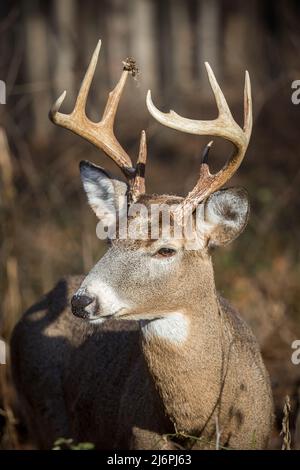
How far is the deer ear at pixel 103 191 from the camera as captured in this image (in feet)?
16.5

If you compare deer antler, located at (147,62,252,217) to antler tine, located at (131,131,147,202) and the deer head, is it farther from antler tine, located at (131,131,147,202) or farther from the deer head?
antler tine, located at (131,131,147,202)

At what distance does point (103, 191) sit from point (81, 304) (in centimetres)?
106

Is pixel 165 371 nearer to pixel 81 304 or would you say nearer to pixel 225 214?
pixel 81 304

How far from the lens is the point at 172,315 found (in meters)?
4.61

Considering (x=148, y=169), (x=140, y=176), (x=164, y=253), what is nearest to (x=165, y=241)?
(x=164, y=253)

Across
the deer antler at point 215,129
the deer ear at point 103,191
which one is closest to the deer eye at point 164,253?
the deer antler at point 215,129

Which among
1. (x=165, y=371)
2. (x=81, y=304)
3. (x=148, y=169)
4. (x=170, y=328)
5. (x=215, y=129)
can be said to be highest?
(x=148, y=169)

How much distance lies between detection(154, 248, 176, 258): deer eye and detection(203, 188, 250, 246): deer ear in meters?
0.27

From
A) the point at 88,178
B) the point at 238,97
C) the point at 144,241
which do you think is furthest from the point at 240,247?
the point at 238,97

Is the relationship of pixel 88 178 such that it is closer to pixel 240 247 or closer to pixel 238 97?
pixel 240 247

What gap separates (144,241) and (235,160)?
2.03 feet

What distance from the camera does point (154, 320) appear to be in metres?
4.61

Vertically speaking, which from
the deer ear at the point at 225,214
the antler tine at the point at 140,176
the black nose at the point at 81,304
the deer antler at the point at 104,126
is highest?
the deer antler at the point at 104,126

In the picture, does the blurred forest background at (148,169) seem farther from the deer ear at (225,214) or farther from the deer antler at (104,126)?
the deer ear at (225,214)
